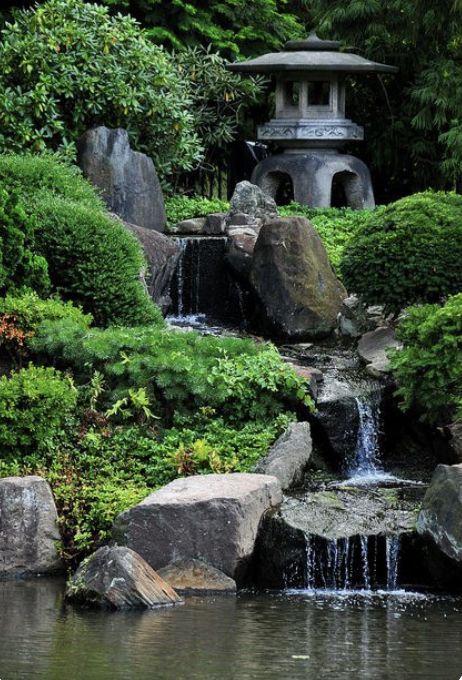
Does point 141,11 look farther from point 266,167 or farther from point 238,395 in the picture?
point 238,395

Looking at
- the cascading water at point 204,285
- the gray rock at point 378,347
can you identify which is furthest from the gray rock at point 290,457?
the cascading water at point 204,285

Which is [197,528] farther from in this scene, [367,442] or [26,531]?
[367,442]

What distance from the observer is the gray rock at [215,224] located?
1892cm

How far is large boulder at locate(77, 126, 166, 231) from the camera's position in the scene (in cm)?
1898

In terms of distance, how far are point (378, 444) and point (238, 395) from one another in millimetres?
1533

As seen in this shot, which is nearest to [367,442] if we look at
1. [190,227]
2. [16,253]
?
[16,253]

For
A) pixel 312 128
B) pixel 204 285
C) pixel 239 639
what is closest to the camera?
pixel 239 639

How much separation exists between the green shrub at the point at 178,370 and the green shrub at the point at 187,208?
245 inches

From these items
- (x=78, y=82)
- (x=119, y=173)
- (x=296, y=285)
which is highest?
(x=78, y=82)

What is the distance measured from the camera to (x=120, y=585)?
1032 centimetres

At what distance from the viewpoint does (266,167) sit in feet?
75.4

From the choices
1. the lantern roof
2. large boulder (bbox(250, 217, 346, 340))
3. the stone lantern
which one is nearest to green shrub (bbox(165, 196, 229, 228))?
the stone lantern

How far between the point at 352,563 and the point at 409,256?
4.88 m

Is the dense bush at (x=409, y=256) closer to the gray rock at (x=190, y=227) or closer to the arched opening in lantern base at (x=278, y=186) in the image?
the gray rock at (x=190, y=227)
